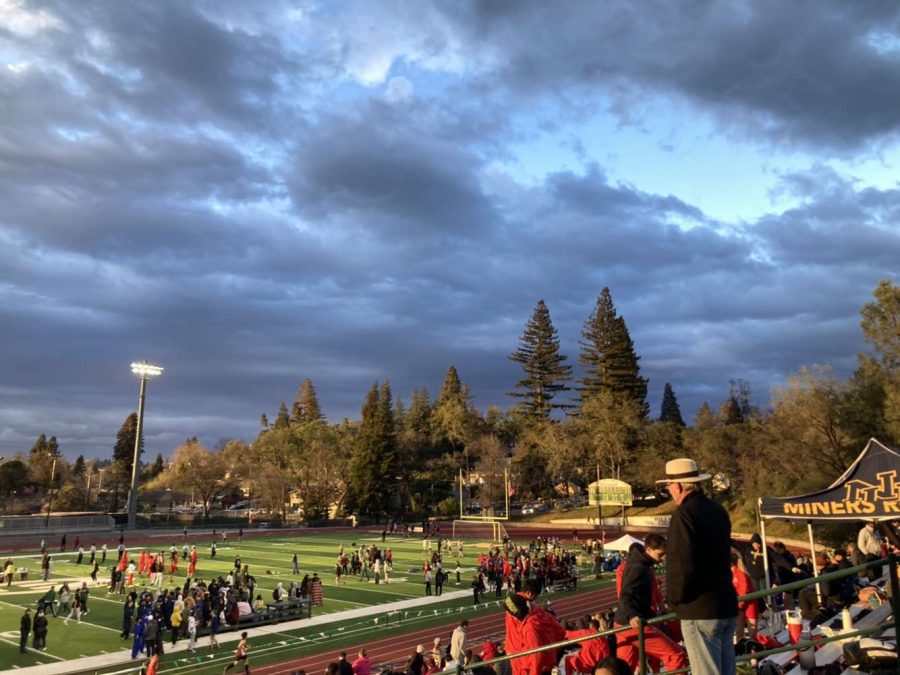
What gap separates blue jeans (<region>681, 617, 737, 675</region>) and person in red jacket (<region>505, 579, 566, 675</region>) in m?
2.48

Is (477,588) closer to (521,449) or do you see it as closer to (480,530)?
(480,530)

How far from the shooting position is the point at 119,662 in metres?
19.8

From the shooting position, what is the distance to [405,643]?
73.3ft

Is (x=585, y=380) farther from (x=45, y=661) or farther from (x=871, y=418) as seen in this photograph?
(x=45, y=661)

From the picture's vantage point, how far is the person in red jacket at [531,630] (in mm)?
6246

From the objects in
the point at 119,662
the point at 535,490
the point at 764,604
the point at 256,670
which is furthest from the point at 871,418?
the point at 535,490

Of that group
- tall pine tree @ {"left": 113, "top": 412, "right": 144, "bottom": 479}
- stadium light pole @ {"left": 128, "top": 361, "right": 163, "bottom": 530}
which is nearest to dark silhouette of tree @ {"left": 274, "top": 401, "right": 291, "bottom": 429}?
tall pine tree @ {"left": 113, "top": 412, "right": 144, "bottom": 479}

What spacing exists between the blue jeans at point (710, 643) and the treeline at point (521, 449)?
51.6 m

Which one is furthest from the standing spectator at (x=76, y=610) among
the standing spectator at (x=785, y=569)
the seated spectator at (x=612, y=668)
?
the seated spectator at (x=612, y=668)

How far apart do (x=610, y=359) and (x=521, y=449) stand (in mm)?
19583

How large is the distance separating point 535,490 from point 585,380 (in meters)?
18.6

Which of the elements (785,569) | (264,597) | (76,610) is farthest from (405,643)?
(76,610)

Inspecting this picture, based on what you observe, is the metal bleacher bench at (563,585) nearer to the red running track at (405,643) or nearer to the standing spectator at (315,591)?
the red running track at (405,643)

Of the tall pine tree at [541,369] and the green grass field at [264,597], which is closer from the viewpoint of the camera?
the green grass field at [264,597]
